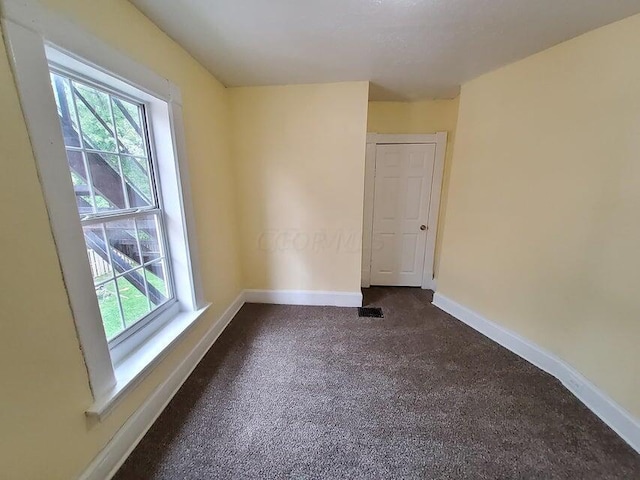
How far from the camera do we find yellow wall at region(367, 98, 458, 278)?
9.69ft

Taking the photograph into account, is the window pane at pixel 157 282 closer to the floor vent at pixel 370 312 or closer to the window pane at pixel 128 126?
the window pane at pixel 128 126

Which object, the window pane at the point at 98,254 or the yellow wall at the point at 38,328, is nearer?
the yellow wall at the point at 38,328

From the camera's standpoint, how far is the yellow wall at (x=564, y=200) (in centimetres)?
143

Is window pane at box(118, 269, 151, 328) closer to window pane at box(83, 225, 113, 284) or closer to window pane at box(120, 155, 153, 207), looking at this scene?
window pane at box(83, 225, 113, 284)

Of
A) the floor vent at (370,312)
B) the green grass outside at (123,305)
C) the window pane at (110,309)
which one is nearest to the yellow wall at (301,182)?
the floor vent at (370,312)

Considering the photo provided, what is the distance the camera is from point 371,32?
5.22ft

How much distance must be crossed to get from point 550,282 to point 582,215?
1.69ft

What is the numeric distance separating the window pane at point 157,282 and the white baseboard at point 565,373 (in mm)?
2723

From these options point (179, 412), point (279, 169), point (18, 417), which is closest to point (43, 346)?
point (18, 417)

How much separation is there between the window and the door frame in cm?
227

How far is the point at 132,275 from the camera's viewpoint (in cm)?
154

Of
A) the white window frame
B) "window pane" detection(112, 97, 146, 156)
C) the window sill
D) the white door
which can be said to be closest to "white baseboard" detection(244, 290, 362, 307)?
the white door

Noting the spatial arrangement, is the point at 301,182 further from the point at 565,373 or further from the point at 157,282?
the point at 565,373

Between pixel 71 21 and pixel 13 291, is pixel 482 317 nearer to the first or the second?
pixel 13 291
